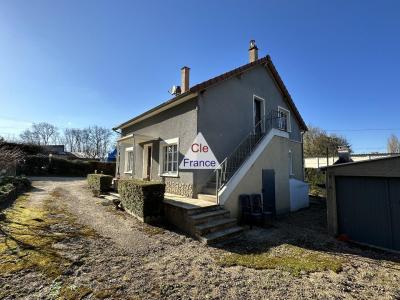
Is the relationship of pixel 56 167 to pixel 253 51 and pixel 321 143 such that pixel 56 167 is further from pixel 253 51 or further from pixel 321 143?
pixel 321 143

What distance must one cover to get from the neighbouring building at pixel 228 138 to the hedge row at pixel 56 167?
1698cm

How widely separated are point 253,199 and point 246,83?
245 inches

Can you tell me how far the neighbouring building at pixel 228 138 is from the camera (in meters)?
9.84

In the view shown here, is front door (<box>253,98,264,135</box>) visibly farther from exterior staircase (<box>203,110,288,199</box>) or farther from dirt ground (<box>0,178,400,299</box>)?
dirt ground (<box>0,178,400,299</box>)

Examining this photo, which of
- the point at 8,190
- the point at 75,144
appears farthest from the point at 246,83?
the point at 75,144

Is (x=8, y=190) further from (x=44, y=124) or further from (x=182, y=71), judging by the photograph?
(x=44, y=124)

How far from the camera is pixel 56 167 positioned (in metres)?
27.0

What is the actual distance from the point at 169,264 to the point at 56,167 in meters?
26.8

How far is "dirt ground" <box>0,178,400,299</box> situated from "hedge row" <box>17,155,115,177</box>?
20616mm

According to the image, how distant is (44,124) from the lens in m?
69.3

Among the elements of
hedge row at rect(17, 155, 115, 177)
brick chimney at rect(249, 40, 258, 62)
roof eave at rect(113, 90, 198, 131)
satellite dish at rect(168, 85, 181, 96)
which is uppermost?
brick chimney at rect(249, 40, 258, 62)

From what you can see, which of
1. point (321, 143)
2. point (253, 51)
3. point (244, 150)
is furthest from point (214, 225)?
point (321, 143)

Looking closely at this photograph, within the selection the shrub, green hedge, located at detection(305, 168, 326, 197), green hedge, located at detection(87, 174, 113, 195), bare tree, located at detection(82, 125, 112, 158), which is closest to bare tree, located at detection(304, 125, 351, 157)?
green hedge, located at detection(305, 168, 326, 197)

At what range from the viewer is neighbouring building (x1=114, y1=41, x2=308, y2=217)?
984 centimetres
